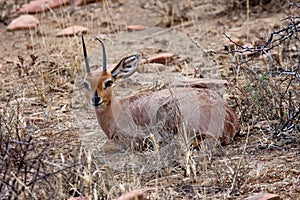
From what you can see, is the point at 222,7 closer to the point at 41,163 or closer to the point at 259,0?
the point at 259,0

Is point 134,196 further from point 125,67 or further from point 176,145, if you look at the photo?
point 125,67

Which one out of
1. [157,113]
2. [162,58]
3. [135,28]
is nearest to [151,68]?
[162,58]

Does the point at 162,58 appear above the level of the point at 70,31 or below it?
below

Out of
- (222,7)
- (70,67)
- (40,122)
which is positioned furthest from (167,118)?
(222,7)

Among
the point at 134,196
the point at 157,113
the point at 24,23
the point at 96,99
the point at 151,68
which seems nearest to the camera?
the point at 134,196

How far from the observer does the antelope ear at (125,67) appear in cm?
551

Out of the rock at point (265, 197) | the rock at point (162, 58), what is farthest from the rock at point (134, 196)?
the rock at point (162, 58)

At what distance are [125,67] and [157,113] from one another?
0.45 meters

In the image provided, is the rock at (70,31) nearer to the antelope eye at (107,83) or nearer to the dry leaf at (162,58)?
the dry leaf at (162,58)

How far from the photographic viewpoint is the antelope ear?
5.51 m

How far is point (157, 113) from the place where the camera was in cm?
539

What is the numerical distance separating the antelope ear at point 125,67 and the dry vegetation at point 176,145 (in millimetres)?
544

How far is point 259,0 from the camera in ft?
30.5

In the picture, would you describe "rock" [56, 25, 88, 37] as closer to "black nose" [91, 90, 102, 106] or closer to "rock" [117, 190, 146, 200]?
"black nose" [91, 90, 102, 106]
